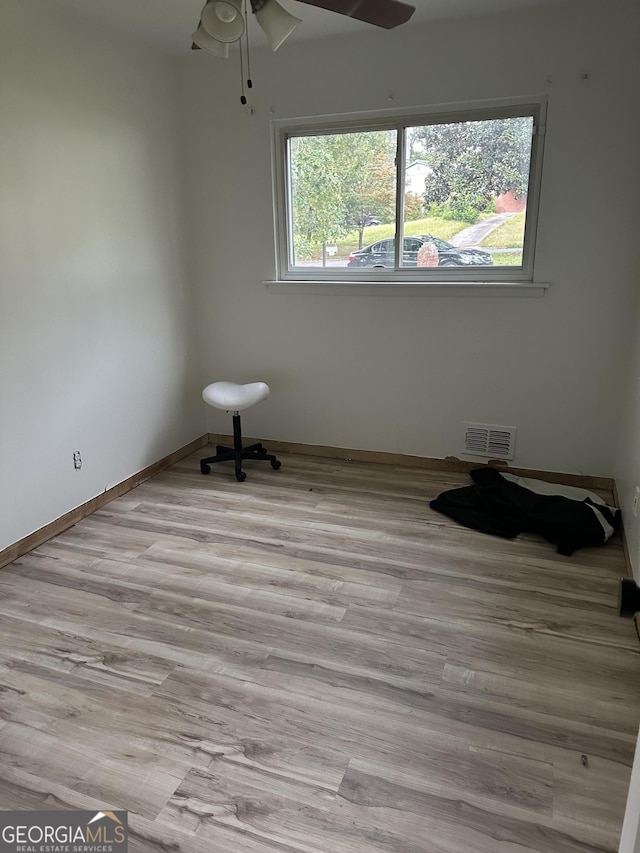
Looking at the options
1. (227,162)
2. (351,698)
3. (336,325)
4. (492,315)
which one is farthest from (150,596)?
(227,162)

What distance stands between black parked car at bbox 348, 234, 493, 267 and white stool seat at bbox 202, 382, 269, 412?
99 cm

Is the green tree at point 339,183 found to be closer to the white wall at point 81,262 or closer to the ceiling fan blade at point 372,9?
the white wall at point 81,262

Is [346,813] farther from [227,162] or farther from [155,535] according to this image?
[227,162]

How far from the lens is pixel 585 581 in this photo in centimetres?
254

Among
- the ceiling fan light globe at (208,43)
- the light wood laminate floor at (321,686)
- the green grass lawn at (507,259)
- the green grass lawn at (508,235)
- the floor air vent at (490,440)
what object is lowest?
the light wood laminate floor at (321,686)

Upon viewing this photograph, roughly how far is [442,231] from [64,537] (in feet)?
8.88

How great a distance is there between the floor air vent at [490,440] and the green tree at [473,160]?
125cm

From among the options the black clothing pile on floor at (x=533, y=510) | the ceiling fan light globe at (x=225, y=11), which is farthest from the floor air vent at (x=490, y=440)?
the ceiling fan light globe at (x=225, y=11)

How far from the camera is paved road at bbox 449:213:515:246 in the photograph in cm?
329

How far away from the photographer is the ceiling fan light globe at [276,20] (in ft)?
6.25

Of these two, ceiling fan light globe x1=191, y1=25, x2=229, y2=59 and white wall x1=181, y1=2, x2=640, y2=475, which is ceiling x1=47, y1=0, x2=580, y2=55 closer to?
white wall x1=181, y1=2, x2=640, y2=475

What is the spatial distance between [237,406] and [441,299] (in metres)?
1.39

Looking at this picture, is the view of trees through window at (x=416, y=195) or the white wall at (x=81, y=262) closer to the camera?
the white wall at (x=81, y=262)

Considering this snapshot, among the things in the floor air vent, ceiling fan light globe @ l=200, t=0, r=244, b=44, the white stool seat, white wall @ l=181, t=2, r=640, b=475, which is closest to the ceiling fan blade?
ceiling fan light globe @ l=200, t=0, r=244, b=44
